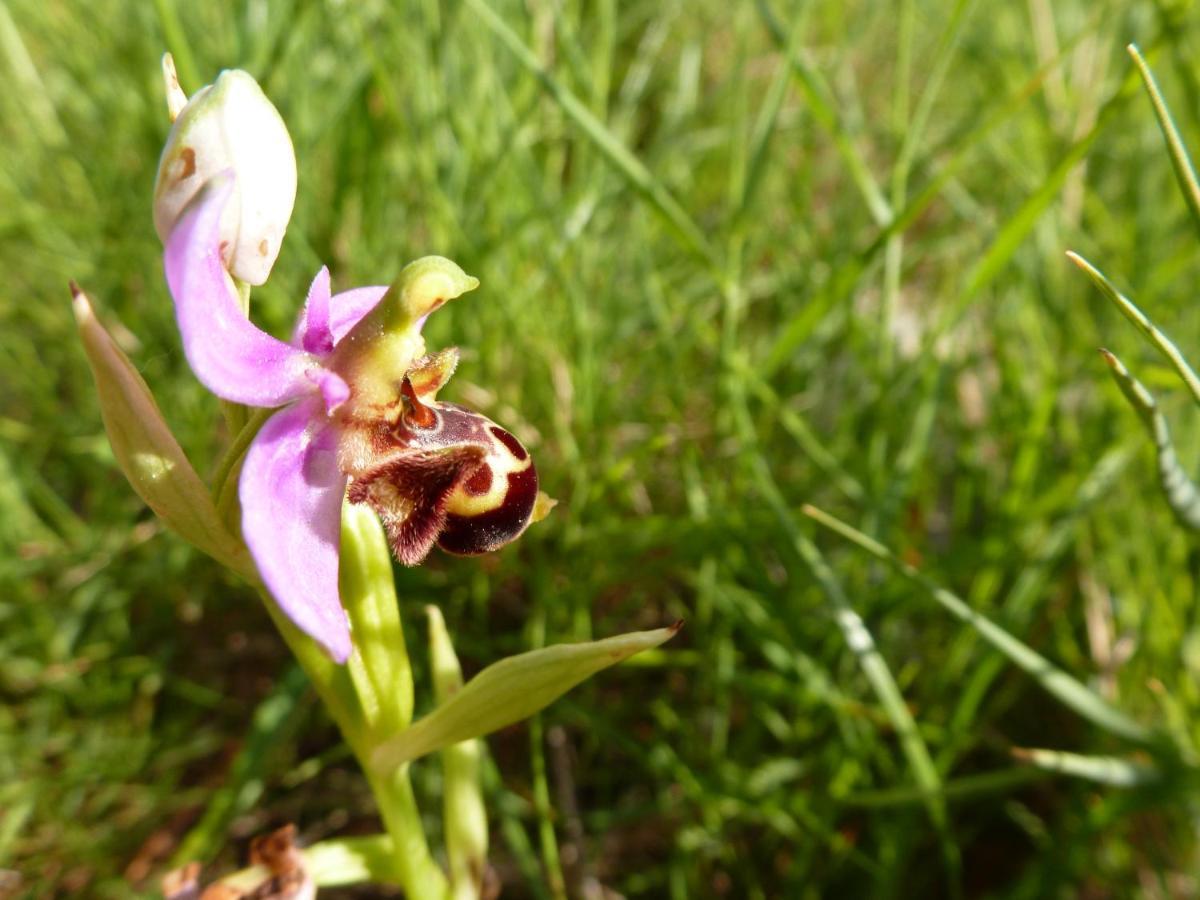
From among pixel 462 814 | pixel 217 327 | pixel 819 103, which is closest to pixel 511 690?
pixel 462 814

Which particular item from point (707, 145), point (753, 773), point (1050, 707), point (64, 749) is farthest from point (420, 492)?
point (707, 145)

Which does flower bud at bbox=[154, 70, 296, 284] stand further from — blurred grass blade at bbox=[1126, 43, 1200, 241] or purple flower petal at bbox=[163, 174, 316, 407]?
blurred grass blade at bbox=[1126, 43, 1200, 241]

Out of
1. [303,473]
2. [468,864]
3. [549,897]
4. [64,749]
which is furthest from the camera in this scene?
[64,749]

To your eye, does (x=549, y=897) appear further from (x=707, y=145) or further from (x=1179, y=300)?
(x=707, y=145)

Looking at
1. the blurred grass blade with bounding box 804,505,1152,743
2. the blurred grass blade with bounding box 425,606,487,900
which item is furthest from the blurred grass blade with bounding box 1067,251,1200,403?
the blurred grass blade with bounding box 425,606,487,900

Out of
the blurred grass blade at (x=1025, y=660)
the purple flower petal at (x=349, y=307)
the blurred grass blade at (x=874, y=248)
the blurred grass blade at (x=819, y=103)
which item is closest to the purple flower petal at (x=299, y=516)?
the purple flower petal at (x=349, y=307)
